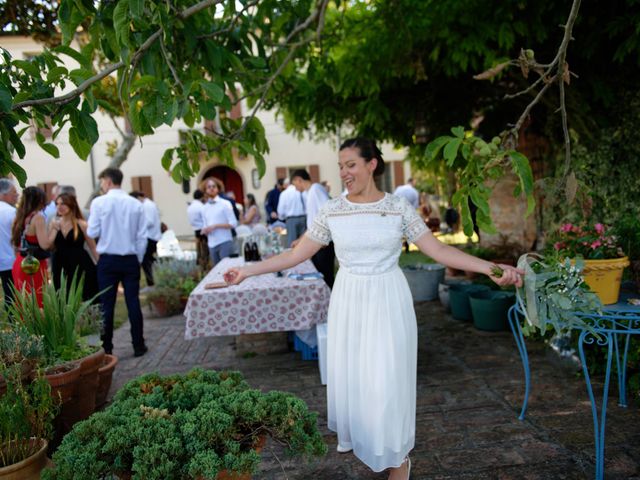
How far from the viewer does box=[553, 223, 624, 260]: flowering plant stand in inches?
124

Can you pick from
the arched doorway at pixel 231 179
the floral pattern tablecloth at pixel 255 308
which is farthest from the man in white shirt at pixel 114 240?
the arched doorway at pixel 231 179

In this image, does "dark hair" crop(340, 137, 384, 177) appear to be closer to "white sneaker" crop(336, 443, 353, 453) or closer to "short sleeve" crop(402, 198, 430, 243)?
"short sleeve" crop(402, 198, 430, 243)

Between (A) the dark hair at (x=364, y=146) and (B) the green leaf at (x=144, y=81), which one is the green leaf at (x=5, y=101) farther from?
(A) the dark hair at (x=364, y=146)

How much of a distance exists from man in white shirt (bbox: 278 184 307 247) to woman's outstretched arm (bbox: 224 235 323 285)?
6061mm

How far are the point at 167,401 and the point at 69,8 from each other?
1956 millimetres

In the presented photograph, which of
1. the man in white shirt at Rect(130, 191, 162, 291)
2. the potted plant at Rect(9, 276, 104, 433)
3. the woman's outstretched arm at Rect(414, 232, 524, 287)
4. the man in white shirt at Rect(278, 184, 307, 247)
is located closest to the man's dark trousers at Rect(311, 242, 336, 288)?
the man in white shirt at Rect(278, 184, 307, 247)

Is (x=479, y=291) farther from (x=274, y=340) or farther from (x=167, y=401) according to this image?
(x=167, y=401)

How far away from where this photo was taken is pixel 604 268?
2.95 m

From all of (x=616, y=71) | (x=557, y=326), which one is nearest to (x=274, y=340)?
(x=557, y=326)

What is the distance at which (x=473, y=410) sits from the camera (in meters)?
3.86

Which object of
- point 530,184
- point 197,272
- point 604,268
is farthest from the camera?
point 197,272

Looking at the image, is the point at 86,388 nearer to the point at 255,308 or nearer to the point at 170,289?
the point at 255,308

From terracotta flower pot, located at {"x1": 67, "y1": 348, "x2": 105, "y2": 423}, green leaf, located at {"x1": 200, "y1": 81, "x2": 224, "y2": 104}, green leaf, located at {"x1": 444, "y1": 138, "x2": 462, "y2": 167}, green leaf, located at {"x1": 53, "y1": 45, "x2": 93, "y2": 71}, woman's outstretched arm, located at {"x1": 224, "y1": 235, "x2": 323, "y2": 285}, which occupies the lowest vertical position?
terracotta flower pot, located at {"x1": 67, "y1": 348, "x2": 105, "y2": 423}

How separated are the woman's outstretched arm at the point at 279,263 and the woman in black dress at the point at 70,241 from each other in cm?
327
